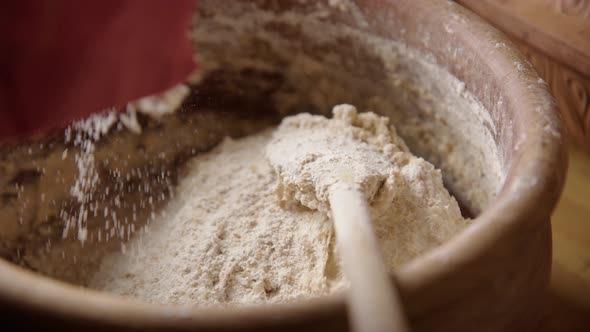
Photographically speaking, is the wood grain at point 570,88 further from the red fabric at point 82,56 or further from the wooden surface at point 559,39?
the red fabric at point 82,56

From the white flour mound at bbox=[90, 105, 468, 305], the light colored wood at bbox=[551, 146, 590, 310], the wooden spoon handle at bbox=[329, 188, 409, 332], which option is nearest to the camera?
the wooden spoon handle at bbox=[329, 188, 409, 332]

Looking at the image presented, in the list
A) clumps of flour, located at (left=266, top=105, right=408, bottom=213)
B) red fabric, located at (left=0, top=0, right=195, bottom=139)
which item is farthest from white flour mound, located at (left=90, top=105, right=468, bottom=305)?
red fabric, located at (left=0, top=0, right=195, bottom=139)

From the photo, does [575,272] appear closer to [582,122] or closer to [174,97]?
[582,122]

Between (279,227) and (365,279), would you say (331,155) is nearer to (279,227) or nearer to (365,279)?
(279,227)

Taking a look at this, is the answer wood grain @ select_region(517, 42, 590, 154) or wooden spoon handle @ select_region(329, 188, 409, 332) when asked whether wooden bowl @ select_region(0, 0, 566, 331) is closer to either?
wooden spoon handle @ select_region(329, 188, 409, 332)

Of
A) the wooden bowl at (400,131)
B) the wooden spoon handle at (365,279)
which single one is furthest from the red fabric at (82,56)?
the wooden spoon handle at (365,279)
